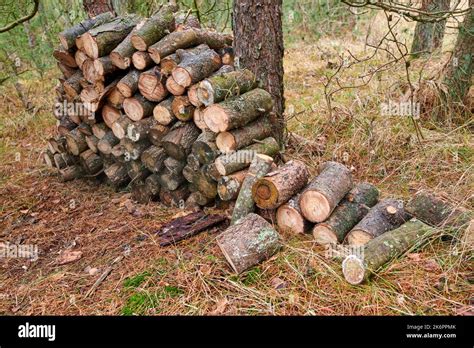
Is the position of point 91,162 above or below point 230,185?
below

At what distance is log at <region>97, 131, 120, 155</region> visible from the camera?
4098 millimetres

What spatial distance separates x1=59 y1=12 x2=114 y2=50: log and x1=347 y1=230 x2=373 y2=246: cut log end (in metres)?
3.28

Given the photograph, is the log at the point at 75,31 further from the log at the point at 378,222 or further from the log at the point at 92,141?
the log at the point at 378,222

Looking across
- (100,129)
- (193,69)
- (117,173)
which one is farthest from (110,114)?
(193,69)

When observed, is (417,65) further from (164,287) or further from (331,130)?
(164,287)

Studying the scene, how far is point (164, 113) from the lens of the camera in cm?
364

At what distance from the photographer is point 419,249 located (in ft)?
8.94

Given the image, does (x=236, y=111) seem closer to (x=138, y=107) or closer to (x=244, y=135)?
(x=244, y=135)

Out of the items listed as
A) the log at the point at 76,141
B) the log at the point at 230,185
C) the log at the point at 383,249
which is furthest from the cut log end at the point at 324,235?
the log at the point at 76,141

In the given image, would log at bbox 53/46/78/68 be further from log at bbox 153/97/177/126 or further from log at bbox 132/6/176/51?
log at bbox 153/97/177/126

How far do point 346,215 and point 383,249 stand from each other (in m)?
0.45

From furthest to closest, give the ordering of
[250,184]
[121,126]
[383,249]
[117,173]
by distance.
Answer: [117,173], [121,126], [250,184], [383,249]
